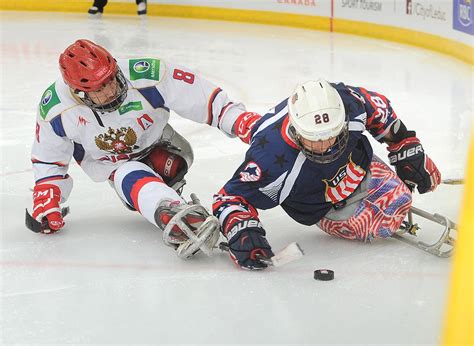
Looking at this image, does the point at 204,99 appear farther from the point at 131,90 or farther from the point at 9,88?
the point at 9,88

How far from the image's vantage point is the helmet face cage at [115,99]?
334 cm

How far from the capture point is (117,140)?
3492mm

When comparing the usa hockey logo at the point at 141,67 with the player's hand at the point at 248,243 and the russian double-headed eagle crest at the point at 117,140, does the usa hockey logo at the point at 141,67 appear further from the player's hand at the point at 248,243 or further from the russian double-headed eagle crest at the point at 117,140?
the player's hand at the point at 248,243

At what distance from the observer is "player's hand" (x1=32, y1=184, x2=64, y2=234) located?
3.53 m

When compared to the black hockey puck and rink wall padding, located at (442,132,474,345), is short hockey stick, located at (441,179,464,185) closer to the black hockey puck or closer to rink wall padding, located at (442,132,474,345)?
the black hockey puck

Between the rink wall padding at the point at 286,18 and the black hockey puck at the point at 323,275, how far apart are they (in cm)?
433

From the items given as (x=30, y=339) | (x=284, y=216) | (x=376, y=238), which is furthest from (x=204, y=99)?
(x=30, y=339)

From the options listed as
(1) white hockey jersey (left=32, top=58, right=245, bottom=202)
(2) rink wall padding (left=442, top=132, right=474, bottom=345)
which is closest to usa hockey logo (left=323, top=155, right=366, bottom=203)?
(1) white hockey jersey (left=32, top=58, right=245, bottom=202)

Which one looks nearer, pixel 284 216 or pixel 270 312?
pixel 270 312

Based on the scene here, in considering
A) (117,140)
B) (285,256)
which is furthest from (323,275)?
(117,140)

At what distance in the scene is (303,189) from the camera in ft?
10.4

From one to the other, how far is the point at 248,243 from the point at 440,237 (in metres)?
0.68

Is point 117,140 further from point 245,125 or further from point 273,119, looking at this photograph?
point 273,119

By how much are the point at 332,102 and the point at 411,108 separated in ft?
9.65
